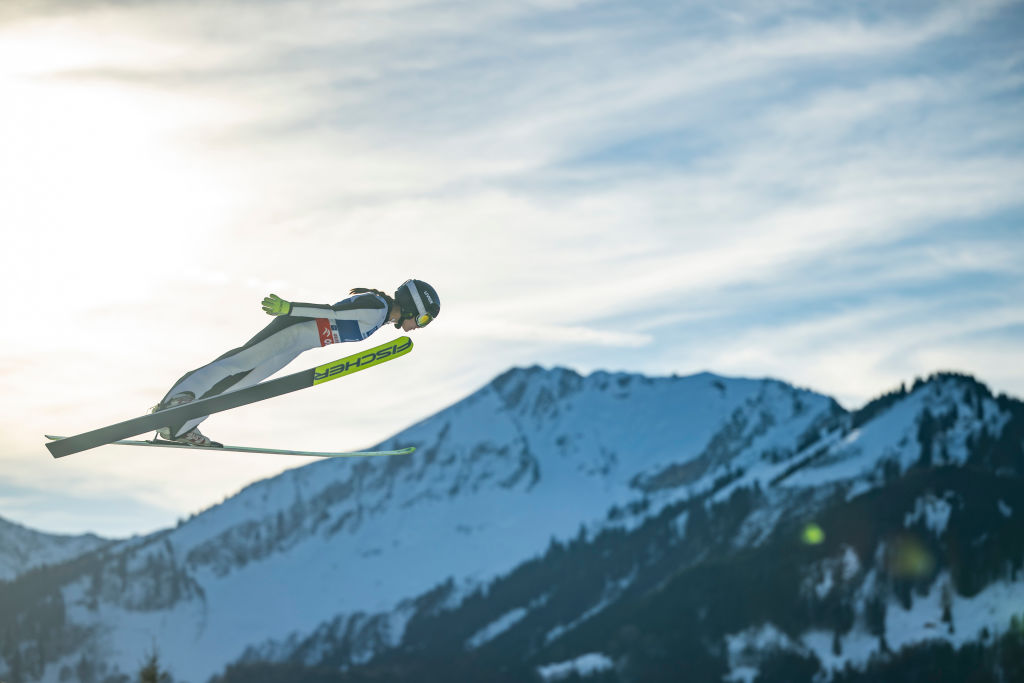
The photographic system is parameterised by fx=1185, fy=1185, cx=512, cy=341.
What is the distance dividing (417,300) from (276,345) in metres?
2.26

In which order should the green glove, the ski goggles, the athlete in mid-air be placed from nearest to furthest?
the green glove, the athlete in mid-air, the ski goggles

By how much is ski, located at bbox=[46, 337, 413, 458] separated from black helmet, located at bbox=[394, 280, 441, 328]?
1.46ft

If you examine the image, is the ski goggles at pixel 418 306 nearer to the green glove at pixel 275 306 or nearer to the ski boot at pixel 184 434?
the green glove at pixel 275 306

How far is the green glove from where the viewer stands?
1606cm

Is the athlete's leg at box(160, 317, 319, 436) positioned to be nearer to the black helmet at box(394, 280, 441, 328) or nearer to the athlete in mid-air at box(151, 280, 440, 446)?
the athlete in mid-air at box(151, 280, 440, 446)

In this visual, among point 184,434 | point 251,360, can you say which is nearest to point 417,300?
point 251,360

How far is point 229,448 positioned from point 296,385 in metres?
1.77

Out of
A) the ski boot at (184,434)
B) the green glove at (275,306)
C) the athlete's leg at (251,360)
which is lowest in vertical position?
the ski boot at (184,434)

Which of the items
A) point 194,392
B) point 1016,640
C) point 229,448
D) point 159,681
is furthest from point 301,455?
point 1016,640

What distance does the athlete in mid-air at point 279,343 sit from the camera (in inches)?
672

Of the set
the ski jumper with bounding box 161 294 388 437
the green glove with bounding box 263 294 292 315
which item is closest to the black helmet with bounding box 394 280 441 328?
the ski jumper with bounding box 161 294 388 437

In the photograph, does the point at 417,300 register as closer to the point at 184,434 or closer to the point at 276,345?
the point at 276,345

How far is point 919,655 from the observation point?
652 feet

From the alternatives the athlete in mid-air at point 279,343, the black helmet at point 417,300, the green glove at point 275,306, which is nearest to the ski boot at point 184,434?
the athlete in mid-air at point 279,343
